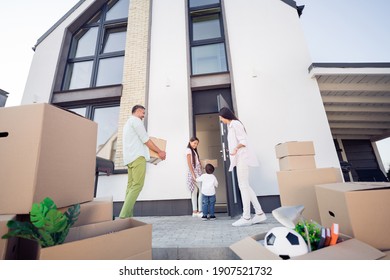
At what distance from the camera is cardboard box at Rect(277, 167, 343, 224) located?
194 centimetres

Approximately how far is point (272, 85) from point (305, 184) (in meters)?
2.62

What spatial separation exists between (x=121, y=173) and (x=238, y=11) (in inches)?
197

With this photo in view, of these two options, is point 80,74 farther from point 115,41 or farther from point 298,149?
point 298,149

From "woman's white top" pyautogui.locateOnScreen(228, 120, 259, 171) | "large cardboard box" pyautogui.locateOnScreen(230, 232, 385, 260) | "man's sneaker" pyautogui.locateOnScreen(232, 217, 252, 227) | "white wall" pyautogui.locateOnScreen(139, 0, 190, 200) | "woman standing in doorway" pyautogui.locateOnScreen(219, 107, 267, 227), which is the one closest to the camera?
"large cardboard box" pyautogui.locateOnScreen(230, 232, 385, 260)

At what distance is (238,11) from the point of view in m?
4.61

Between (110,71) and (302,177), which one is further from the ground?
(110,71)

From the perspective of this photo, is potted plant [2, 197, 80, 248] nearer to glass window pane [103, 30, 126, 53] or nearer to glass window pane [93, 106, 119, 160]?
glass window pane [93, 106, 119, 160]

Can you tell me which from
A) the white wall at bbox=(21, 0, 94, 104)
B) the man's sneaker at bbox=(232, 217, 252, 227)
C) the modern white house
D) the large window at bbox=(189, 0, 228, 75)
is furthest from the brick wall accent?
the man's sneaker at bbox=(232, 217, 252, 227)

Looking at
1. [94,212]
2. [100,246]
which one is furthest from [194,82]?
[100,246]

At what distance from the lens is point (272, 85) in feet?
12.8

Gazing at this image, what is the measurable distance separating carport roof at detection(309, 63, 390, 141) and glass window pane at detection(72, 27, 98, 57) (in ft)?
20.0

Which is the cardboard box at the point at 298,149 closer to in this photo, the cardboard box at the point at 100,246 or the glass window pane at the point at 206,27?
the cardboard box at the point at 100,246
